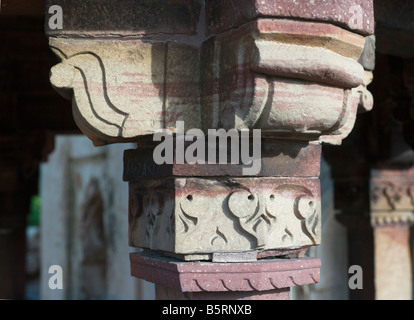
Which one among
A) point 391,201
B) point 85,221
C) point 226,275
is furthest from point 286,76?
point 85,221

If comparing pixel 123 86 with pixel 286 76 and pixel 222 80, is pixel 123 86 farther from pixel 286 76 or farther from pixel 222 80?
pixel 286 76

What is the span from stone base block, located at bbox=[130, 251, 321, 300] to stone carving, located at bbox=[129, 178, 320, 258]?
0.04 meters

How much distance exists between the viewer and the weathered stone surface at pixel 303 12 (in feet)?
4.62

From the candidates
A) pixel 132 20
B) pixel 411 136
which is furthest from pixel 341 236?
pixel 132 20

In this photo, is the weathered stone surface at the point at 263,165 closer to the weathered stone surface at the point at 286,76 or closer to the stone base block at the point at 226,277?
the weathered stone surface at the point at 286,76

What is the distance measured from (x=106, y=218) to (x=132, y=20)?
591cm

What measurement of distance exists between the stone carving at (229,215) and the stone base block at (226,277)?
0.04 m

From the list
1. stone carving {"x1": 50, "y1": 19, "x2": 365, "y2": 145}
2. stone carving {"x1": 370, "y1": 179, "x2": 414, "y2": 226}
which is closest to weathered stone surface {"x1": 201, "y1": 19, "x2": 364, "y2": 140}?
stone carving {"x1": 50, "y1": 19, "x2": 365, "y2": 145}

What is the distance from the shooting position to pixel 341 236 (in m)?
4.90

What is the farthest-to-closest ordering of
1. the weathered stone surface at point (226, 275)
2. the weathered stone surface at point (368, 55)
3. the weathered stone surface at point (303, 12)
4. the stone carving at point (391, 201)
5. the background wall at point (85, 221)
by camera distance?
1. the background wall at point (85, 221)
2. the stone carving at point (391, 201)
3. the weathered stone surface at point (368, 55)
4. the weathered stone surface at point (226, 275)
5. the weathered stone surface at point (303, 12)

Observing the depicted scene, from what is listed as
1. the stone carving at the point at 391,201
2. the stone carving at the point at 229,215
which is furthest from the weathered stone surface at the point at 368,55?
the stone carving at the point at 391,201

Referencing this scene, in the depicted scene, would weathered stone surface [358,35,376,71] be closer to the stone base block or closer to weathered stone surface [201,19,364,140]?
weathered stone surface [201,19,364,140]

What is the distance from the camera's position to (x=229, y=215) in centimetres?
160
